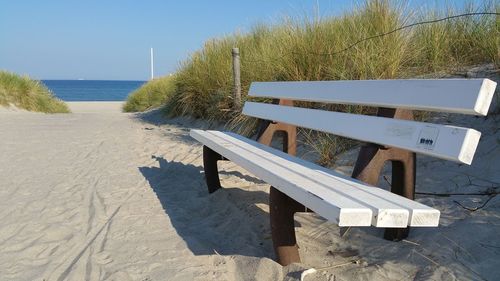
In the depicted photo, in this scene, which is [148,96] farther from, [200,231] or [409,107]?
[409,107]

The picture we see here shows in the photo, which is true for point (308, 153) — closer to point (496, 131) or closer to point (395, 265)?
point (496, 131)

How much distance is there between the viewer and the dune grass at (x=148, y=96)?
16.9 metres

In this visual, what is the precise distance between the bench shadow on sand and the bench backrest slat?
3.21ft

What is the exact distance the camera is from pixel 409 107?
2596 millimetres

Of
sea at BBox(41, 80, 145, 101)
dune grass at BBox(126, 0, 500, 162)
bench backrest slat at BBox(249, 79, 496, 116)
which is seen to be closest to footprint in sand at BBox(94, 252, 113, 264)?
bench backrest slat at BBox(249, 79, 496, 116)

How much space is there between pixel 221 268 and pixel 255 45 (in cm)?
645

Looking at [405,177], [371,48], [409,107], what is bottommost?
[405,177]

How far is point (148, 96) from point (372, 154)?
16.0 m

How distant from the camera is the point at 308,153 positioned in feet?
16.9

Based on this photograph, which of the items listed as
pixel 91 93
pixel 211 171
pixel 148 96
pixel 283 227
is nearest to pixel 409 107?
pixel 283 227

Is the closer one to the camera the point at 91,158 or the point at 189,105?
the point at 91,158

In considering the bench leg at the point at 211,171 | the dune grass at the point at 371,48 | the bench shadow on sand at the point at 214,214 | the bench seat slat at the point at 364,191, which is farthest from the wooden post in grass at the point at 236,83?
the bench seat slat at the point at 364,191

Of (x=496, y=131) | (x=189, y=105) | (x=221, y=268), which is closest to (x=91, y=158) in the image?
(x=189, y=105)

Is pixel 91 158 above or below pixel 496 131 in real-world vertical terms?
below
